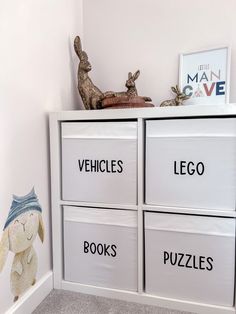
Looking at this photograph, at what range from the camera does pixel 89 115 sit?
4.49 feet

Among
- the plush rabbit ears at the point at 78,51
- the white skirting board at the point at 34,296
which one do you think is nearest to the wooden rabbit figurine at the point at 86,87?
the plush rabbit ears at the point at 78,51

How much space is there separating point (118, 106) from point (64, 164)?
0.41 meters

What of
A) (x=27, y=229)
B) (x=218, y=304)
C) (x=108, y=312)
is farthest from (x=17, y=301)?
(x=218, y=304)

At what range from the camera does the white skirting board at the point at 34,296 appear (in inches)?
47.8

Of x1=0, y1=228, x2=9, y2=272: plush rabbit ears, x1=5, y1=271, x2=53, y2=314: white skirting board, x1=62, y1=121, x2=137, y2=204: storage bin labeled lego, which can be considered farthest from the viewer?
x1=62, y1=121, x2=137, y2=204: storage bin labeled lego

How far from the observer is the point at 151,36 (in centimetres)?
165

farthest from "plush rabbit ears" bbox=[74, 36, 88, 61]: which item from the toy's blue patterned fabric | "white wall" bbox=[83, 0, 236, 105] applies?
the toy's blue patterned fabric

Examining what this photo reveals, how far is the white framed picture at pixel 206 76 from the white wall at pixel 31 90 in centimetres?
67

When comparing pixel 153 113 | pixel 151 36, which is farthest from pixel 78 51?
pixel 153 113

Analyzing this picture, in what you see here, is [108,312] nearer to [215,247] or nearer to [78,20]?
[215,247]

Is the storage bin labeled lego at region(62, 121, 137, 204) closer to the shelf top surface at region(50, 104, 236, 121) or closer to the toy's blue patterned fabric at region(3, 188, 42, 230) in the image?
the shelf top surface at region(50, 104, 236, 121)

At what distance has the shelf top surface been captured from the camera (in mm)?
1169

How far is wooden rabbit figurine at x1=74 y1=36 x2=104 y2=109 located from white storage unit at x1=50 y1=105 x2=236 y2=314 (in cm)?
20

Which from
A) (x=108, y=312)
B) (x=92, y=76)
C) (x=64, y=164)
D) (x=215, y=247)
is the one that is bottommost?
(x=108, y=312)
